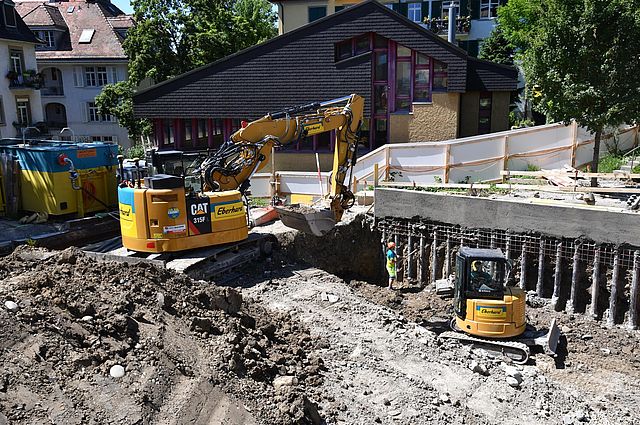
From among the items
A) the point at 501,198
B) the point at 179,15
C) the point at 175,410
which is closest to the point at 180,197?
the point at 175,410

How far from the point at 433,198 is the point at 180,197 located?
7678mm

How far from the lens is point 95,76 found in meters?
42.0

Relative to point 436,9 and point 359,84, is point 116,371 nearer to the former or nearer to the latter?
point 359,84

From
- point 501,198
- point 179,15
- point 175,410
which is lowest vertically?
point 175,410

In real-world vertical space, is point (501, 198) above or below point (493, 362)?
above

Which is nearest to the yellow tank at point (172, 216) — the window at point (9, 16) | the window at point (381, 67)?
the window at point (381, 67)

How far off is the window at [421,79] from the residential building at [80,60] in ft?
73.9

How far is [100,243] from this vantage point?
1702cm

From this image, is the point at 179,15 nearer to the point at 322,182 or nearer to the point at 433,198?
the point at 322,182

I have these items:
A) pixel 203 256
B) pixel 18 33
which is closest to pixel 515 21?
pixel 203 256

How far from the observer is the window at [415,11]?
38.6 meters

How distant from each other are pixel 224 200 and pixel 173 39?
69.7ft

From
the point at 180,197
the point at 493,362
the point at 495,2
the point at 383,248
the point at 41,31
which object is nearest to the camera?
the point at 493,362

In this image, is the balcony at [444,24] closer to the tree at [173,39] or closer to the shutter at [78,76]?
the tree at [173,39]
